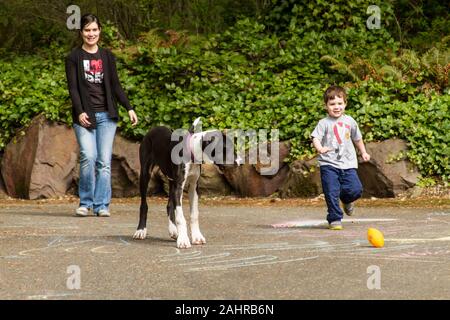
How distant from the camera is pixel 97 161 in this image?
11672 millimetres

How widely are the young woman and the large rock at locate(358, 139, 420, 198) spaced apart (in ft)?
12.5

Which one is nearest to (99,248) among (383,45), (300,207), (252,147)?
(300,207)

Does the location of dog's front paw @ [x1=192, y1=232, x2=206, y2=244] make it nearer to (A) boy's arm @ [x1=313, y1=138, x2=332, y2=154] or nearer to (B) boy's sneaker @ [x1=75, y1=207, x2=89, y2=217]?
(A) boy's arm @ [x1=313, y1=138, x2=332, y2=154]

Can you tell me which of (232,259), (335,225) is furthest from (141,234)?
(335,225)

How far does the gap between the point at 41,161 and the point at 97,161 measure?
10.4 ft

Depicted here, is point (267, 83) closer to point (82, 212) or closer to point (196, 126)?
point (82, 212)

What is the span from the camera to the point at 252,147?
14.0 metres

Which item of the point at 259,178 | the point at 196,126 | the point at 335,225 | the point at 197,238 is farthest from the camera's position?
the point at 259,178

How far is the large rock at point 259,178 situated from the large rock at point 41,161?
105 inches

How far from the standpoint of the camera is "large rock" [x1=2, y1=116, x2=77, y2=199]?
14.5m

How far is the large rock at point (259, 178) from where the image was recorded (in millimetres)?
13992

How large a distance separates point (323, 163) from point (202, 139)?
245cm

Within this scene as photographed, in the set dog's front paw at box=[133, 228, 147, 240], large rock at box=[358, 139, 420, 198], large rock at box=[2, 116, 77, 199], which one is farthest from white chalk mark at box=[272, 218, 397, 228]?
large rock at box=[2, 116, 77, 199]

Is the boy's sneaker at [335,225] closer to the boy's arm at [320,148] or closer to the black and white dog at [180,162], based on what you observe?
the boy's arm at [320,148]
